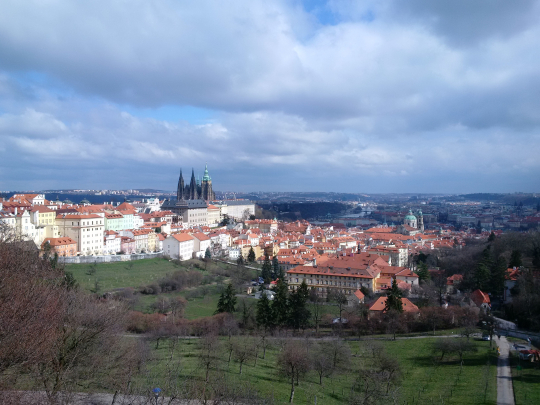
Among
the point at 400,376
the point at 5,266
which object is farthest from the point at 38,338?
the point at 400,376

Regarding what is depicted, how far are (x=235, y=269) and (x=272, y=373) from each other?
3051 centimetres

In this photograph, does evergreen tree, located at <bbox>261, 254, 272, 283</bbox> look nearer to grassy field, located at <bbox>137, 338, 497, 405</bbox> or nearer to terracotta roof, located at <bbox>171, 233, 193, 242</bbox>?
terracotta roof, located at <bbox>171, 233, 193, 242</bbox>

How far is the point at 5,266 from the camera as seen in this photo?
1102 centimetres

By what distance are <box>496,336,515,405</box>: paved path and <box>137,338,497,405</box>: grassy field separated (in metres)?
0.22

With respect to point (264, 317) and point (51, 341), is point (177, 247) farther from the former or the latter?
point (51, 341)

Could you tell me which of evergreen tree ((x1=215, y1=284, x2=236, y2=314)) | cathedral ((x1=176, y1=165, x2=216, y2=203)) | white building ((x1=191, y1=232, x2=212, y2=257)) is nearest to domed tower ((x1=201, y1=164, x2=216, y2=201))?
cathedral ((x1=176, y1=165, x2=216, y2=203))

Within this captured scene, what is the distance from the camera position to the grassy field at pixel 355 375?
51.2 feet

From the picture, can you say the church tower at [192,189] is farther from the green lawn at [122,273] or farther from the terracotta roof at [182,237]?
the green lawn at [122,273]

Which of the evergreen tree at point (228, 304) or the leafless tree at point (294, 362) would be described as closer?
the leafless tree at point (294, 362)

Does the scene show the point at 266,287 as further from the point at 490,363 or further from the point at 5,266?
the point at 5,266

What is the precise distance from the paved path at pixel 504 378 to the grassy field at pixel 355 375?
0.22 m

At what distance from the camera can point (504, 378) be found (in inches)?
699

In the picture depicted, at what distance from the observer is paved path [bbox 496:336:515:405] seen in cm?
1555

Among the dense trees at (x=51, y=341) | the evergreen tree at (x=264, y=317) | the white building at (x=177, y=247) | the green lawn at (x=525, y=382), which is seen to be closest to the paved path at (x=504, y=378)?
the green lawn at (x=525, y=382)
